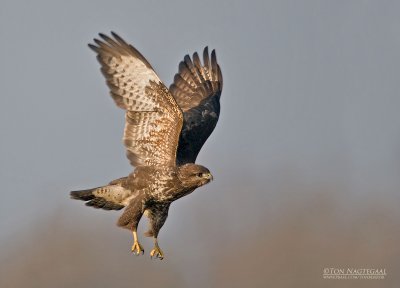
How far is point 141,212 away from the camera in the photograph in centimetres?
2519

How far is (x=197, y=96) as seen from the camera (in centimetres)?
2884

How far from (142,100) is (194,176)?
1719 mm

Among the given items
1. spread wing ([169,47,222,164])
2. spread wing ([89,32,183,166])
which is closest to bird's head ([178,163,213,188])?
spread wing ([89,32,183,166])

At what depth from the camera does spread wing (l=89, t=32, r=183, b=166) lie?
2483 centimetres

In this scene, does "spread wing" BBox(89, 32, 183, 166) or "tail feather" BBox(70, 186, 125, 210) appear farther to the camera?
"tail feather" BBox(70, 186, 125, 210)

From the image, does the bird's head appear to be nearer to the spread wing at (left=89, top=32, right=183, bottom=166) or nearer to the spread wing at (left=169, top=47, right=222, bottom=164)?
the spread wing at (left=89, top=32, right=183, bottom=166)

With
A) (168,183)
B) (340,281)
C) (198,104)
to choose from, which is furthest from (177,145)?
(340,281)

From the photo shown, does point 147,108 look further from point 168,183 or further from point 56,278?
point 56,278

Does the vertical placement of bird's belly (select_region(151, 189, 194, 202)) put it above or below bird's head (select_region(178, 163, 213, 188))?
below

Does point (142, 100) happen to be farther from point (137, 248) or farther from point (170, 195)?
point (137, 248)

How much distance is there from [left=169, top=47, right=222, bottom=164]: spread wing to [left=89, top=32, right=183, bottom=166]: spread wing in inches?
39.1

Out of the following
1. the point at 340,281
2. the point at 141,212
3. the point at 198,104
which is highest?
the point at 198,104

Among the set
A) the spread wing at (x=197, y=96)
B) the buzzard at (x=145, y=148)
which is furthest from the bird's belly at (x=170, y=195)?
the spread wing at (x=197, y=96)

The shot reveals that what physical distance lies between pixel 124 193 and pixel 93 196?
604 mm
